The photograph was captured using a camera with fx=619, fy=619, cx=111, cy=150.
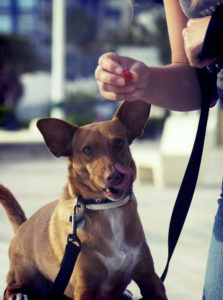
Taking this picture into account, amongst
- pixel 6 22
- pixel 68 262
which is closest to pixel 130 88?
pixel 68 262

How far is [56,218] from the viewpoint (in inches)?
95.7

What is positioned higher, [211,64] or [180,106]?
[211,64]

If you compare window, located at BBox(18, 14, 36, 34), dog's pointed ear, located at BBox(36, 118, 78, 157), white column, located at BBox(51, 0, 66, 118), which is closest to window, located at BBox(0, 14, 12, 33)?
window, located at BBox(18, 14, 36, 34)

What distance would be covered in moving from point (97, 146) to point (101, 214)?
0.26 metres

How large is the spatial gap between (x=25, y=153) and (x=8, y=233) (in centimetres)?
756

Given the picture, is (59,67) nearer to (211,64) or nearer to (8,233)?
(8,233)

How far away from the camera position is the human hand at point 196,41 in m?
1.88

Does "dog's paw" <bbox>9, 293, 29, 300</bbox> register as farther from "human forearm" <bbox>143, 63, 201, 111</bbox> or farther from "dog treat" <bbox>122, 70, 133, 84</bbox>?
"dog treat" <bbox>122, 70, 133, 84</bbox>

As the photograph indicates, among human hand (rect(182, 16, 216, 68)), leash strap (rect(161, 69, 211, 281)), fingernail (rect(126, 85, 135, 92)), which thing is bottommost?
leash strap (rect(161, 69, 211, 281))

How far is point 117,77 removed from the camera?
1.77 m

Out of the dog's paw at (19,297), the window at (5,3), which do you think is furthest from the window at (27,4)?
the dog's paw at (19,297)

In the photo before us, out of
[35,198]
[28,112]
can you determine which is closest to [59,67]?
[35,198]

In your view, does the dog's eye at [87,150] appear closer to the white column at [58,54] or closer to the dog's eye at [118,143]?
the dog's eye at [118,143]

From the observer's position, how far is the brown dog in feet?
7.33
